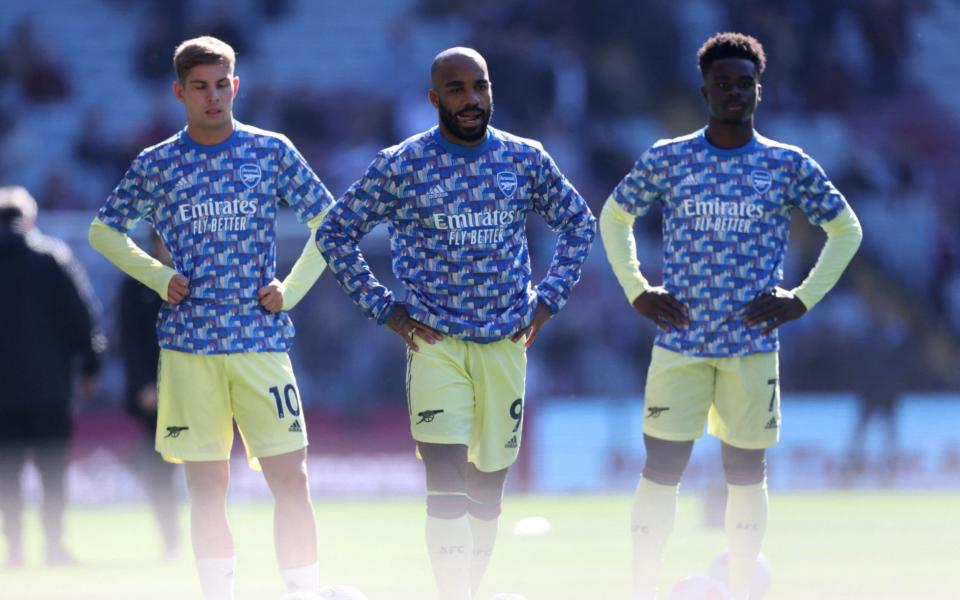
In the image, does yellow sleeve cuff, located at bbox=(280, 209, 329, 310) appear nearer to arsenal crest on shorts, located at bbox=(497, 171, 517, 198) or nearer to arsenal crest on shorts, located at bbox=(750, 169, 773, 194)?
arsenal crest on shorts, located at bbox=(497, 171, 517, 198)

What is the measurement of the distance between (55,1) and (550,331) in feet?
27.7

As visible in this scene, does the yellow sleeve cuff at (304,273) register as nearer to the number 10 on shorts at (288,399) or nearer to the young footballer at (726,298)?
the number 10 on shorts at (288,399)

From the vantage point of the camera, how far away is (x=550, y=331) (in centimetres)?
1897

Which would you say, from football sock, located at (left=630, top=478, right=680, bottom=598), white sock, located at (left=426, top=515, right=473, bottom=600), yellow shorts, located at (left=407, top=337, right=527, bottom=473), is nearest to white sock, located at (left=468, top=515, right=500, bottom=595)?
yellow shorts, located at (left=407, top=337, right=527, bottom=473)

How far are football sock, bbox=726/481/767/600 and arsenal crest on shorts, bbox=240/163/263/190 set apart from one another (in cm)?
223

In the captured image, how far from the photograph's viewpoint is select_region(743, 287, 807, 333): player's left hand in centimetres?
683

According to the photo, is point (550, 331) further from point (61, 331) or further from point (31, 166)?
point (61, 331)

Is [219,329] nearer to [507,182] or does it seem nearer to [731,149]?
[507,182]

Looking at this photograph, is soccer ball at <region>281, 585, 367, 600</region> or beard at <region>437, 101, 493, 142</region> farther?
beard at <region>437, 101, 493, 142</region>

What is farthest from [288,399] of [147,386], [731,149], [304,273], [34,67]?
[34,67]

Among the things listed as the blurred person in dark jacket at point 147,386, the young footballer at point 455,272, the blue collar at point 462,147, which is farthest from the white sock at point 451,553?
the blurred person in dark jacket at point 147,386

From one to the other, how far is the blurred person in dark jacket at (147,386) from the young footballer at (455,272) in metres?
4.12

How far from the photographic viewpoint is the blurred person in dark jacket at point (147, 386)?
413 inches

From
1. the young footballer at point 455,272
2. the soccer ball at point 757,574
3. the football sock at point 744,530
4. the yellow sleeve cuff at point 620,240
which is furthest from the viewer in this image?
the soccer ball at point 757,574
